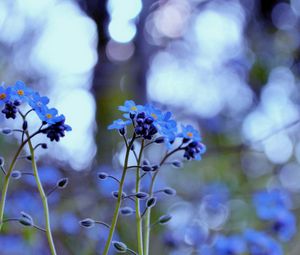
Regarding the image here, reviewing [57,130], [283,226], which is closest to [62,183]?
[57,130]

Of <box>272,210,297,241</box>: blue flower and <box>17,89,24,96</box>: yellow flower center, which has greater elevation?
<box>272,210,297,241</box>: blue flower

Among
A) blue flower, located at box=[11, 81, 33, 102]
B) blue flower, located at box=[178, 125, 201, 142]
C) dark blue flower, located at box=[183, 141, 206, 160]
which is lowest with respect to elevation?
blue flower, located at box=[11, 81, 33, 102]

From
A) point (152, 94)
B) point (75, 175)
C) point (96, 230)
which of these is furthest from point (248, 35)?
point (96, 230)

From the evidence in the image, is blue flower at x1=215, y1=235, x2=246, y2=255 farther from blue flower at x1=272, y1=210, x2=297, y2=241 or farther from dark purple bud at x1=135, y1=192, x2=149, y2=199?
dark purple bud at x1=135, y1=192, x2=149, y2=199

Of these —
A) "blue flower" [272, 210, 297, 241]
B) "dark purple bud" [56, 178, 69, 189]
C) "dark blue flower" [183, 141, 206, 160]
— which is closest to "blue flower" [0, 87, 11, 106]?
"dark purple bud" [56, 178, 69, 189]

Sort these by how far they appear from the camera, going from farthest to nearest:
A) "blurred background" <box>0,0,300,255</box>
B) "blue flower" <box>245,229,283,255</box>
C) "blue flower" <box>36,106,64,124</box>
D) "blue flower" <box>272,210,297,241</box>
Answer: "blurred background" <box>0,0,300,255</box> < "blue flower" <box>272,210,297,241</box> < "blue flower" <box>245,229,283,255</box> < "blue flower" <box>36,106,64,124</box>

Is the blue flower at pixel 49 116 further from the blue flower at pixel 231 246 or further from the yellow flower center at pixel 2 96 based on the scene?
the blue flower at pixel 231 246

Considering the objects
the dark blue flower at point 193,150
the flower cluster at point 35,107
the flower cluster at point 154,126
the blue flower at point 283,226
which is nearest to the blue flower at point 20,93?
the flower cluster at point 35,107
